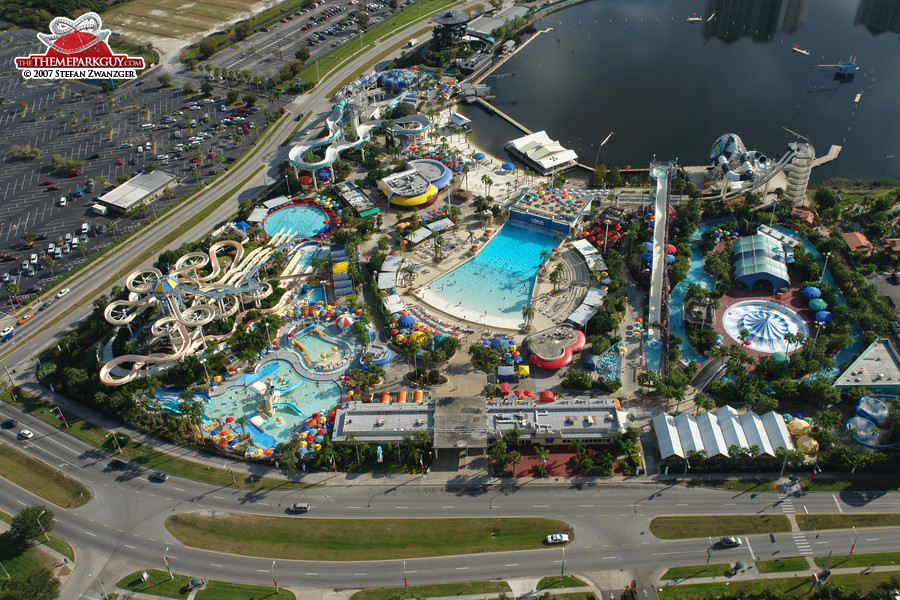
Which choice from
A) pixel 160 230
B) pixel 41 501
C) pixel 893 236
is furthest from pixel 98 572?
pixel 893 236

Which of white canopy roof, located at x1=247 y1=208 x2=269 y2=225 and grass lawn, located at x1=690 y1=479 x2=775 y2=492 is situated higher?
white canopy roof, located at x1=247 y1=208 x2=269 y2=225

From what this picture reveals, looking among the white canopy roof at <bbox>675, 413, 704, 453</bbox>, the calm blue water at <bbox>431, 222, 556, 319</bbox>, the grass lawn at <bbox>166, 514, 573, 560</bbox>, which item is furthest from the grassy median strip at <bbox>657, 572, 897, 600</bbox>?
the calm blue water at <bbox>431, 222, 556, 319</bbox>

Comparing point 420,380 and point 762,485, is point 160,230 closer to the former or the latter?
point 420,380

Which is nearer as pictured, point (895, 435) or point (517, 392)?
point (895, 435)

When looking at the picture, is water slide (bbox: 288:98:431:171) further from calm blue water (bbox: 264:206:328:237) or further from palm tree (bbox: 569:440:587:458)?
palm tree (bbox: 569:440:587:458)

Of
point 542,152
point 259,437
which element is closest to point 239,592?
point 259,437
